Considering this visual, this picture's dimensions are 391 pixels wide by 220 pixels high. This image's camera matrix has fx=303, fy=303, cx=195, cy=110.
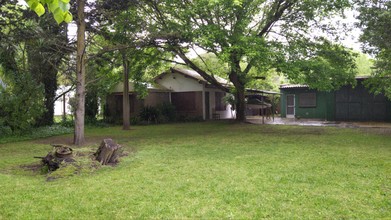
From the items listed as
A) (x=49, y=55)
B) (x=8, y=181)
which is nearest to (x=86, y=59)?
(x=49, y=55)

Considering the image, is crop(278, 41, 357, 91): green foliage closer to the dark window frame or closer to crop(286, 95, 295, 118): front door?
the dark window frame

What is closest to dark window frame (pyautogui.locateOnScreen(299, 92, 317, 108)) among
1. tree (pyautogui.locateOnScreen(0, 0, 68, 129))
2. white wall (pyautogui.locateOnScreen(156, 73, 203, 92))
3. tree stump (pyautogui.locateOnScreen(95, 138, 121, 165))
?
white wall (pyautogui.locateOnScreen(156, 73, 203, 92))

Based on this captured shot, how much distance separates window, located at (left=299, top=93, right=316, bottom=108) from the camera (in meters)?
20.3

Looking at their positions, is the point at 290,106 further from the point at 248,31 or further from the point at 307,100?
the point at 248,31

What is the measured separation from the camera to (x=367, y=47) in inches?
443

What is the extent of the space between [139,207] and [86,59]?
24.5ft

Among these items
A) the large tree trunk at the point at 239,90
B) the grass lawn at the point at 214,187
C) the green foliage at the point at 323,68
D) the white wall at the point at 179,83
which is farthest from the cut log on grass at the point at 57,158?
the white wall at the point at 179,83

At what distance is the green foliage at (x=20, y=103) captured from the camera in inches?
464

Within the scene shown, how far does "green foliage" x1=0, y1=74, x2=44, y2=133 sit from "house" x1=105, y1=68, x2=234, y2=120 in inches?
267

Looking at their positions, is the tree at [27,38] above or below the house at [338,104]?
above

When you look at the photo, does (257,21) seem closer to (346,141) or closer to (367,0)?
(367,0)

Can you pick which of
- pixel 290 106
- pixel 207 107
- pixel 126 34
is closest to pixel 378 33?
pixel 126 34

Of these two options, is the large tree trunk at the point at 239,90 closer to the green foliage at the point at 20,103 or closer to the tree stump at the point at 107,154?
the tree stump at the point at 107,154

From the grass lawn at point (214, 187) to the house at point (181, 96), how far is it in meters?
11.1
